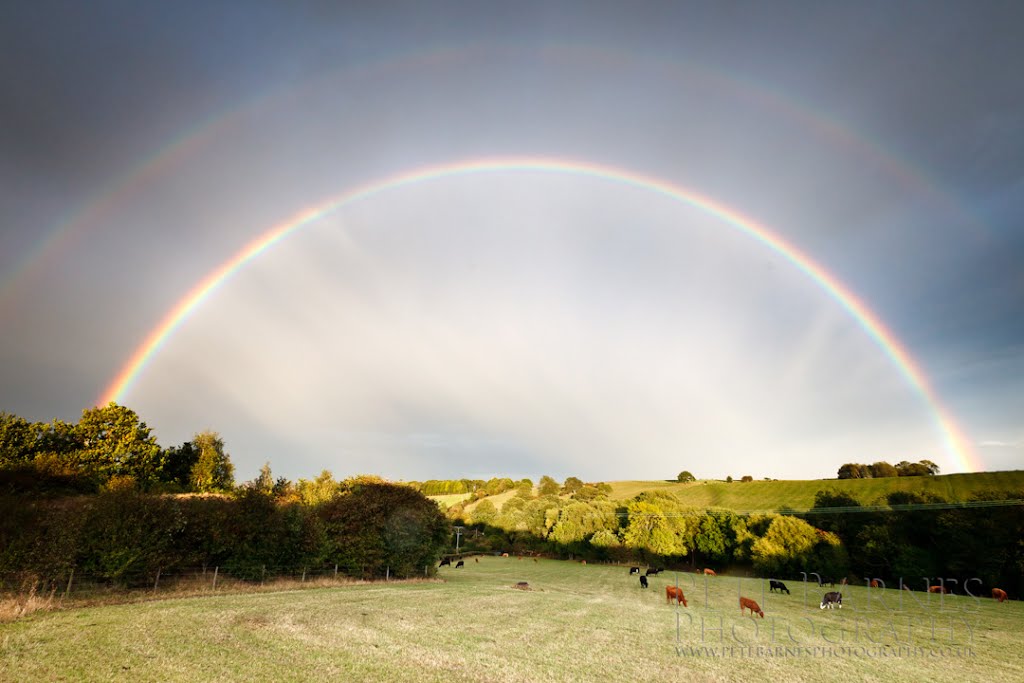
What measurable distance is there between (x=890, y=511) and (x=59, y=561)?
3478 inches

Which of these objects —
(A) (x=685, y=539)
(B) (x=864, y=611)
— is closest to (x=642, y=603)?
(B) (x=864, y=611)

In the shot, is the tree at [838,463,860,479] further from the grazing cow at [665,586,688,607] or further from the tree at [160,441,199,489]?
the tree at [160,441,199,489]

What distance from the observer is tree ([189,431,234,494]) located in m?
95.9

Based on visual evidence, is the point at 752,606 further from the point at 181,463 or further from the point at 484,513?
the point at 181,463

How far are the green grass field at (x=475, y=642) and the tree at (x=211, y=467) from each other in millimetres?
86355

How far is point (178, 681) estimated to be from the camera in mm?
11117

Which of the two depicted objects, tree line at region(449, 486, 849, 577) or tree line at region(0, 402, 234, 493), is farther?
tree line at region(449, 486, 849, 577)

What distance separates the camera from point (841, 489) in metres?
84.8

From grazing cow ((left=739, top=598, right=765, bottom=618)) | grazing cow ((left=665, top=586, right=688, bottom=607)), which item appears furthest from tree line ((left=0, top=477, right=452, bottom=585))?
grazing cow ((left=739, top=598, right=765, bottom=618))

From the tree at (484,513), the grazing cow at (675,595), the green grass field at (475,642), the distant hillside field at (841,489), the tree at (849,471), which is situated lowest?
the tree at (484,513)

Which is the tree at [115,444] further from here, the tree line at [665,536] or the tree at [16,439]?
the tree line at [665,536]

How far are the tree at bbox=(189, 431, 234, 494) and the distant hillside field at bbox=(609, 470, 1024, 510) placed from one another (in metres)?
102

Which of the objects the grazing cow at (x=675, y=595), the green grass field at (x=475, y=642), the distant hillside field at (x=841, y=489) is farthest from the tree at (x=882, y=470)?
the grazing cow at (x=675, y=595)

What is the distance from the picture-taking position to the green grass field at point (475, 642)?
41.4 ft
